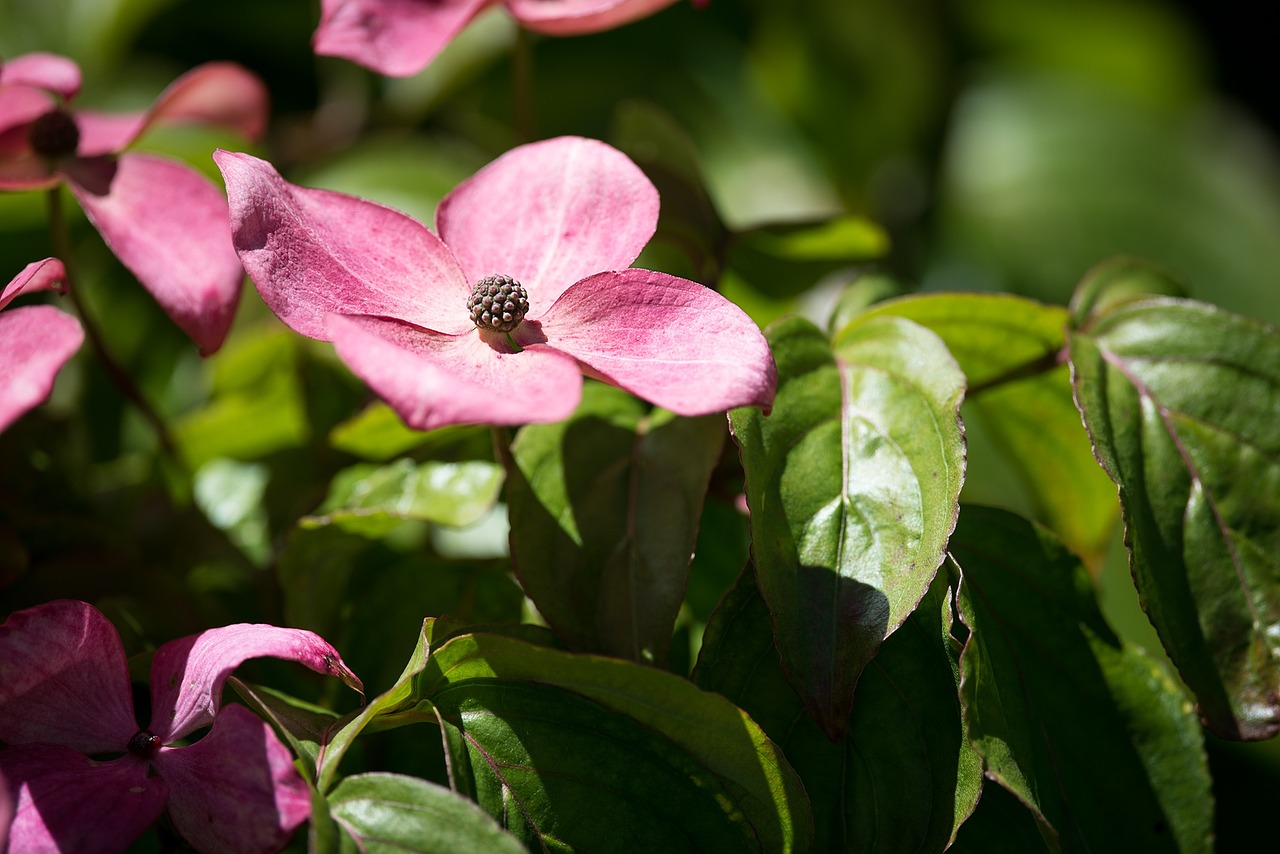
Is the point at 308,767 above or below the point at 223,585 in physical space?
above

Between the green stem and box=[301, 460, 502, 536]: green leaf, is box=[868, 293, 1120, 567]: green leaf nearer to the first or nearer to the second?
the green stem

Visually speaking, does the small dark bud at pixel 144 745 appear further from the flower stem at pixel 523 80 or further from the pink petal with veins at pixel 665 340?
the flower stem at pixel 523 80

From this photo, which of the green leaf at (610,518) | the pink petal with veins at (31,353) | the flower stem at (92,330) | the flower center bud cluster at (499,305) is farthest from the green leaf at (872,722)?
the flower stem at (92,330)

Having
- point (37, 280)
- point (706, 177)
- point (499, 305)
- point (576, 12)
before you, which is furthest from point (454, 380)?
point (706, 177)

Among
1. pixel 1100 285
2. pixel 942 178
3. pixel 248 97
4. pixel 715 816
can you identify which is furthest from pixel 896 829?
pixel 942 178

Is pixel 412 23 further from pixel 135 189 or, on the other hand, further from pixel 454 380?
pixel 454 380

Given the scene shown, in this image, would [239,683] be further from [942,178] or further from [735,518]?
[942,178]

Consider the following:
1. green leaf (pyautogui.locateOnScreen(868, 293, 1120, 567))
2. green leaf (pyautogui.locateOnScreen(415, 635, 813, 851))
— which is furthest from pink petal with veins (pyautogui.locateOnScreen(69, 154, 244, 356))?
green leaf (pyautogui.locateOnScreen(868, 293, 1120, 567))
